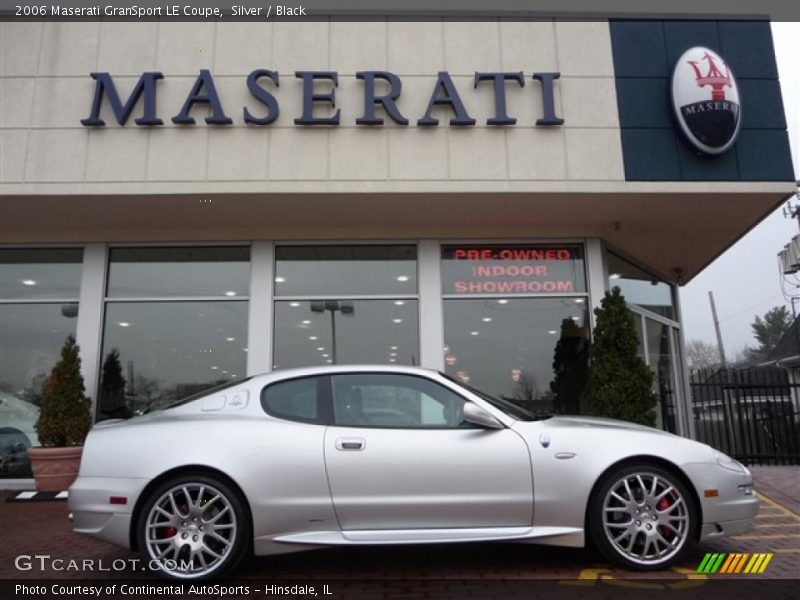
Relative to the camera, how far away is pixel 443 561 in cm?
445

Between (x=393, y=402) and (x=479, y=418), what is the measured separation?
0.62 meters

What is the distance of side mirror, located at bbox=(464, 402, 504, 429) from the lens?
415 centimetres

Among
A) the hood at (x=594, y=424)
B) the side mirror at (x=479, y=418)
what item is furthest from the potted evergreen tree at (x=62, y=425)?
the hood at (x=594, y=424)

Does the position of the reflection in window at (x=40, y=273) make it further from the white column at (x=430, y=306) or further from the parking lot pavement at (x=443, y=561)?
the white column at (x=430, y=306)

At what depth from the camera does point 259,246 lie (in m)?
9.08

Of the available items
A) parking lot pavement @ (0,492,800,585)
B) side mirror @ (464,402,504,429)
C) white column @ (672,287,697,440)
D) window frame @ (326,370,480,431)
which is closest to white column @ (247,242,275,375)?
parking lot pavement @ (0,492,800,585)

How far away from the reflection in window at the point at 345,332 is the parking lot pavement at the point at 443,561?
3.87 metres

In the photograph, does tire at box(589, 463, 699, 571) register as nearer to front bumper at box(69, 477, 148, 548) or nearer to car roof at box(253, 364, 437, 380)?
car roof at box(253, 364, 437, 380)

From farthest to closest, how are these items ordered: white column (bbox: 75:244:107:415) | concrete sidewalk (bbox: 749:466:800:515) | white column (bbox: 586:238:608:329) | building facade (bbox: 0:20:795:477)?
white column (bbox: 586:238:608:329) < white column (bbox: 75:244:107:415) < building facade (bbox: 0:20:795:477) < concrete sidewalk (bbox: 749:466:800:515)

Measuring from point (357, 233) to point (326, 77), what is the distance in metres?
2.18

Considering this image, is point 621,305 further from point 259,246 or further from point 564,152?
point 259,246

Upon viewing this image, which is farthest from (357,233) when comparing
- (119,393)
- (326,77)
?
(119,393)

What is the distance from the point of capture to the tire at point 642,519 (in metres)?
4.05

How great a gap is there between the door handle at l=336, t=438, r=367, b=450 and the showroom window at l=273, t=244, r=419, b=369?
4.50 metres
